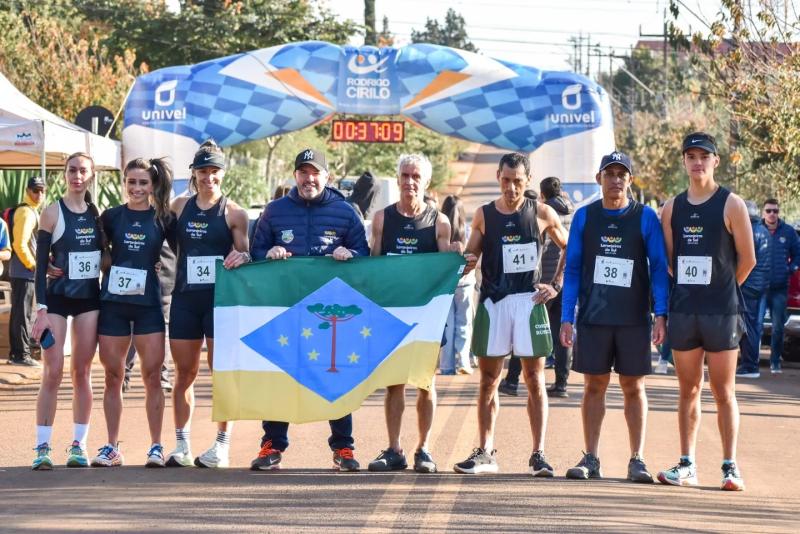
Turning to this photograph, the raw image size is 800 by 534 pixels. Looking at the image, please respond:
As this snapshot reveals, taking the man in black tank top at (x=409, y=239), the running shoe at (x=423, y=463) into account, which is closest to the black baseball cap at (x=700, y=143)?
the man in black tank top at (x=409, y=239)

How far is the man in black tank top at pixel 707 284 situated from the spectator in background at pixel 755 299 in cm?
865

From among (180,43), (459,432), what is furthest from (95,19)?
(459,432)

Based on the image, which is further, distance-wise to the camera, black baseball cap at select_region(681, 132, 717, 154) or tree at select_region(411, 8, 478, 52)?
tree at select_region(411, 8, 478, 52)

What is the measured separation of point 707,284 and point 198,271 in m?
3.37

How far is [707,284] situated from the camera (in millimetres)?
8945

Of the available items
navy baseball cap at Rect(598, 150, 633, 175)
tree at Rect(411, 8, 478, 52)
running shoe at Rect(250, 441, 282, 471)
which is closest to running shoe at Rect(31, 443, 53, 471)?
running shoe at Rect(250, 441, 282, 471)

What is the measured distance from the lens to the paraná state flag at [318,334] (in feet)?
30.5

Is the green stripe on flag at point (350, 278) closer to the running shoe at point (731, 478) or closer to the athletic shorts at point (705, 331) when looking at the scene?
the athletic shorts at point (705, 331)

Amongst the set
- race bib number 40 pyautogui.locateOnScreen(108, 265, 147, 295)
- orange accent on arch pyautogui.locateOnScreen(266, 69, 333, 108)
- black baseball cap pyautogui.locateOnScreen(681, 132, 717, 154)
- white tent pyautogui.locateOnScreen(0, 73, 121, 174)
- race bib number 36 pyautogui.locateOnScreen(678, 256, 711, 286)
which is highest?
orange accent on arch pyautogui.locateOnScreen(266, 69, 333, 108)

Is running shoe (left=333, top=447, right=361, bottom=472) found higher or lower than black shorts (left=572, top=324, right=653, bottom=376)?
lower

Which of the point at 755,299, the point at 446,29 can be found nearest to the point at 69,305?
the point at 755,299

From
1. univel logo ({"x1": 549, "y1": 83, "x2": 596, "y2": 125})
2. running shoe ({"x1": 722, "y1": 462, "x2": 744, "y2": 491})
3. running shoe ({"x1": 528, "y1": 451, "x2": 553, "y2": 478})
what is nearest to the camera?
running shoe ({"x1": 722, "y1": 462, "x2": 744, "y2": 491})

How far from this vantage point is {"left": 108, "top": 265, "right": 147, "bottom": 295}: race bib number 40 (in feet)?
30.5

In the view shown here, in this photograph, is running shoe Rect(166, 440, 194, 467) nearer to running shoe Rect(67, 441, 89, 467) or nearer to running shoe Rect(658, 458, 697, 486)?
running shoe Rect(67, 441, 89, 467)
